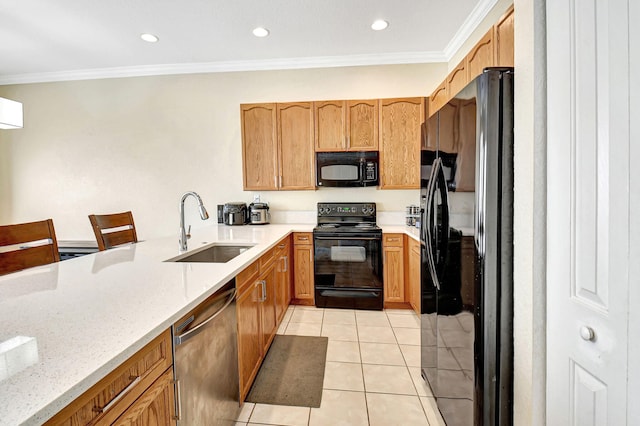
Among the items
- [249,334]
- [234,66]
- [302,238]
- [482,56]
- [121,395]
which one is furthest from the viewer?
[234,66]

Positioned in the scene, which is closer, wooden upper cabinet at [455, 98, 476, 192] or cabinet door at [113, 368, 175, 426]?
cabinet door at [113, 368, 175, 426]

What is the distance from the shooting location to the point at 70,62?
138 inches

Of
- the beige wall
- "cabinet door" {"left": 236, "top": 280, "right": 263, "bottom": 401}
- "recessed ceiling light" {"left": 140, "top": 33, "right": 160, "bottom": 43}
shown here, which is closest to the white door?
"cabinet door" {"left": 236, "top": 280, "right": 263, "bottom": 401}

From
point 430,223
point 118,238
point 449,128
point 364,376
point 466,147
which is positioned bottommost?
point 364,376

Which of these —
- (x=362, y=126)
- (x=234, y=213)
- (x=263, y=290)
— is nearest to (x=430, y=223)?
(x=263, y=290)

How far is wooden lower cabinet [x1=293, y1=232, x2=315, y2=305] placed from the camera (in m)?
3.23

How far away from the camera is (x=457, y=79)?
2.46 meters

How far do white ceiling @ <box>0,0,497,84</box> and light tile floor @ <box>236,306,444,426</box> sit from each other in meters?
2.90

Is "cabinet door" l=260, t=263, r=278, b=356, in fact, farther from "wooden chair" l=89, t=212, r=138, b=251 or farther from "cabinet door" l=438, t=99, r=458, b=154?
"cabinet door" l=438, t=99, r=458, b=154

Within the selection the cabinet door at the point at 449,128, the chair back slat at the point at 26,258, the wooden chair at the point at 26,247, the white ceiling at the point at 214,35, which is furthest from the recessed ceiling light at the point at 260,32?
the chair back slat at the point at 26,258

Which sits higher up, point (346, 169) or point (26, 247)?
point (346, 169)

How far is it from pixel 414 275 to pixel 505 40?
6.68 ft

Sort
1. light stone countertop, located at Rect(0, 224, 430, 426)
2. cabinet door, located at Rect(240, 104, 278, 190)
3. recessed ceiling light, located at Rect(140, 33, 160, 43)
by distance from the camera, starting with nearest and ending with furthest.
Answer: light stone countertop, located at Rect(0, 224, 430, 426), recessed ceiling light, located at Rect(140, 33, 160, 43), cabinet door, located at Rect(240, 104, 278, 190)

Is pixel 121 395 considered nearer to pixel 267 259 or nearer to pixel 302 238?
pixel 267 259
